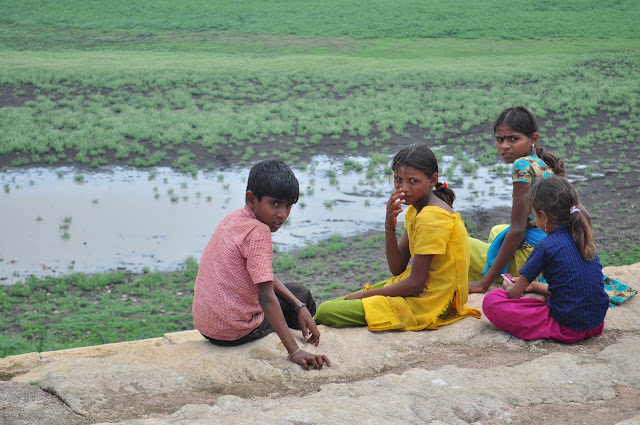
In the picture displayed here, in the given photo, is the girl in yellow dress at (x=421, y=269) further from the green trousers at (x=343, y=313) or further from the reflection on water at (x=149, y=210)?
the reflection on water at (x=149, y=210)

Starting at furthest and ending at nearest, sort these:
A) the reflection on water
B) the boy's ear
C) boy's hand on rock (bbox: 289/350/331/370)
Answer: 1. the reflection on water
2. the boy's ear
3. boy's hand on rock (bbox: 289/350/331/370)

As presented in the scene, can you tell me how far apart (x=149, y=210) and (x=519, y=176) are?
6716mm

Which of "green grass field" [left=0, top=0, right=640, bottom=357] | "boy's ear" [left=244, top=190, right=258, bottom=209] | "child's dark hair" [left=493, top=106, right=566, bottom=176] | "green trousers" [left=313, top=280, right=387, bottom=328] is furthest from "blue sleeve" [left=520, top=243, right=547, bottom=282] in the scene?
"green grass field" [left=0, top=0, right=640, bottom=357]

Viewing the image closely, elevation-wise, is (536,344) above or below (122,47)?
below

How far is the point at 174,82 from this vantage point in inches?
672

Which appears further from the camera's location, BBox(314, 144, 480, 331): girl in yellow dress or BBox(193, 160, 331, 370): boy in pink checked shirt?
BBox(314, 144, 480, 331): girl in yellow dress

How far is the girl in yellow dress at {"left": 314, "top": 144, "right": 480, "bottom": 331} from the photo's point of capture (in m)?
4.07

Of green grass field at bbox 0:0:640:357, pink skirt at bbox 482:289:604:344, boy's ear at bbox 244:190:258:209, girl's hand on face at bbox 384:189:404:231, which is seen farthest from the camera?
green grass field at bbox 0:0:640:357

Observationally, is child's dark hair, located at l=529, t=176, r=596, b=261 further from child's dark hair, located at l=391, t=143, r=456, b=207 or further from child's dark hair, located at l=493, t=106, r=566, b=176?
child's dark hair, located at l=493, t=106, r=566, b=176

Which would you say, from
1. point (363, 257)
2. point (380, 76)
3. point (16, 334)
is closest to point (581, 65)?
point (380, 76)

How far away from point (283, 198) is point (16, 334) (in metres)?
3.64

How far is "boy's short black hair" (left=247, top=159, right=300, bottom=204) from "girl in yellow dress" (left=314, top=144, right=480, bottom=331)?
0.68 metres

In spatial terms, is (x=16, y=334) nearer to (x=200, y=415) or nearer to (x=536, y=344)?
(x=200, y=415)

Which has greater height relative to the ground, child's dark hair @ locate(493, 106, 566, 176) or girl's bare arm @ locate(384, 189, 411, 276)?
child's dark hair @ locate(493, 106, 566, 176)
